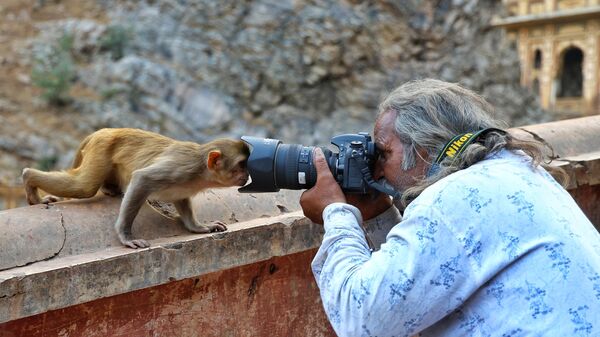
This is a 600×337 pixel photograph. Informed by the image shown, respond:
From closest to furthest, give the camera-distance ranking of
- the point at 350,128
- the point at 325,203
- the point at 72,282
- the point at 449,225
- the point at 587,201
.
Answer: the point at 449,225 < the point at 325,203 < the point at 72,282 < the point at 587,201 < the point at 350,128

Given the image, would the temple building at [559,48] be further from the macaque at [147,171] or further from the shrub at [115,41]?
the macaque at [147,171]

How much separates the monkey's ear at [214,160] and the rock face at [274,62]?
42.3ft

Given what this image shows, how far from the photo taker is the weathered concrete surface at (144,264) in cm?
188

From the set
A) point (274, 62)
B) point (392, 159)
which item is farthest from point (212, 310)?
point (274, 62)

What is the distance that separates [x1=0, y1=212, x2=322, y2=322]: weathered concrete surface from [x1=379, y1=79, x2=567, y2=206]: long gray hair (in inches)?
33.4

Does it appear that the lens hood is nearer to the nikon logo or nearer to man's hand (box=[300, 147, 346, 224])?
man's hand (box=[300, 147, 346, 224])

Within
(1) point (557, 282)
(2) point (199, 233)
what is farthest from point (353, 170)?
(2) point (199, 233)

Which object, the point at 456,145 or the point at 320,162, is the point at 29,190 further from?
the point at 456,145

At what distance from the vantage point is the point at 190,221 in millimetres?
2639

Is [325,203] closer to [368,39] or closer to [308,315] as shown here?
[308,315]

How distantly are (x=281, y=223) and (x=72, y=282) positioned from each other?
2.64 ft

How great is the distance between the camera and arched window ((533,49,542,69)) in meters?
22.5

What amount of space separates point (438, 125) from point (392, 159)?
0.15 metres

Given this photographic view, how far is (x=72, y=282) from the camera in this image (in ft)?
6.42
